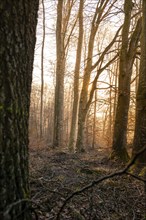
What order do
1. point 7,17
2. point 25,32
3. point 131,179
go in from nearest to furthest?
1. point 7,17
2. point 25,32
3. point 131,179

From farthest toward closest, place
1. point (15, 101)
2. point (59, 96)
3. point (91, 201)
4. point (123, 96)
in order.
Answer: point (59, 96) → point (123, 96) → point (91, 201) → point (15, 101)

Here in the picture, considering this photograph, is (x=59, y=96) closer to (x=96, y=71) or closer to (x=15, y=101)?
(x=96, y=71)

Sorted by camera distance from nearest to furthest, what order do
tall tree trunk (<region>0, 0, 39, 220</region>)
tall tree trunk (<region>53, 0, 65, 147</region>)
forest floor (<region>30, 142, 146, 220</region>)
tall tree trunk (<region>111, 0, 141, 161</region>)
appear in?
tall tree trunk (<region>0, 0, 39, 220</region>), forest floor (<region>30, 142, 146, 220</region>), tall tree trunk (<region>111, 0, 141, 161</region>), tall tree trunk (<region>53, 0, 65, 147</region>)

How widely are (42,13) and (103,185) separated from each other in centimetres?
1633

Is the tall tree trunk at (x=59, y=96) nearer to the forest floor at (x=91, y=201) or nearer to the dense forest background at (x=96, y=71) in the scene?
the dense forest background at (x=96, y=71)

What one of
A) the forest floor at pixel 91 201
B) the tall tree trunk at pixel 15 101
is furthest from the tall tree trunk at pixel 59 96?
the tall tree trunk at pixel 15 101

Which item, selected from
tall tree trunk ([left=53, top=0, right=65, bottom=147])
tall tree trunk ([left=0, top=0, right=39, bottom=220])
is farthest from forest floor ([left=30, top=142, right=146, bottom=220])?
tall tree trunk ([left=53, top=0, right=65, bottom=147])

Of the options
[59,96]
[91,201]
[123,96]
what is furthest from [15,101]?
[59,96]

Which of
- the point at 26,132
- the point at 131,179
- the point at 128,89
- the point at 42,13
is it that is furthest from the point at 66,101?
the point at 26,132

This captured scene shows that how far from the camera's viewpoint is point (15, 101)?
86.4 inches

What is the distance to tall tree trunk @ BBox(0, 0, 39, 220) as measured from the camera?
2.08 m

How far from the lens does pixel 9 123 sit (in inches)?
83.8

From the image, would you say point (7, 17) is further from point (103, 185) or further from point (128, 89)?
point (128, 89)

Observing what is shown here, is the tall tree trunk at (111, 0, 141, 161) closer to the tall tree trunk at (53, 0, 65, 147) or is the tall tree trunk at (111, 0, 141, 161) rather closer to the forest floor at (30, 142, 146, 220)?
the forest floor at (30, 142, 146, 220)
